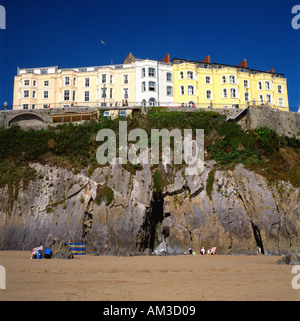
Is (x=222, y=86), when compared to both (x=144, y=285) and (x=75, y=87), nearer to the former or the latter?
(x=75, y=87)

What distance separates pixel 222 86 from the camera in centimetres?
5272

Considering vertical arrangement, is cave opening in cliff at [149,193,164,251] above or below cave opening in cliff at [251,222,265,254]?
above

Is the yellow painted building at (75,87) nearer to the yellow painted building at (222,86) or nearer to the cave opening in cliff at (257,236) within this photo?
the yellow painted building at (222,86)

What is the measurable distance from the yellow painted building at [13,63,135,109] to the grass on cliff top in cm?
1199

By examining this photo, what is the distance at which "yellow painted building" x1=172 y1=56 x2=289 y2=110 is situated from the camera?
51.4m

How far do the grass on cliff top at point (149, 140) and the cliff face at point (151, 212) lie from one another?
166 cm

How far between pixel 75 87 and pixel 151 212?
2950 cm

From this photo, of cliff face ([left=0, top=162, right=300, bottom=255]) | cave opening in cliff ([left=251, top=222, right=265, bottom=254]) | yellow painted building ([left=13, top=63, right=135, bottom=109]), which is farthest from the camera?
yellow painted building ([left=13, top=63, right=135, bottom=109])

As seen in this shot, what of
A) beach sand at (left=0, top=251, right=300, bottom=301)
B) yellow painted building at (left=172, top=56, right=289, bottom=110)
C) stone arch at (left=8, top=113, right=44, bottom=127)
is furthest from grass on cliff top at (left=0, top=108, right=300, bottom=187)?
beach sand at (left=0, top=251, right=300, bottom=301)

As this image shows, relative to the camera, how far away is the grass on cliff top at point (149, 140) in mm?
33906

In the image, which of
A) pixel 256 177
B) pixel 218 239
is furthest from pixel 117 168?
pixel 256 177

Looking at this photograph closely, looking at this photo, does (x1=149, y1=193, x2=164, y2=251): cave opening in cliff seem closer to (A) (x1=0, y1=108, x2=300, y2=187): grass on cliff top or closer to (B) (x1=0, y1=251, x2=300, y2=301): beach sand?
(A) (x1=0, y1=108, x2=300, y2=187): grass on cliff top

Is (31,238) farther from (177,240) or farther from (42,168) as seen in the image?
(177,240)

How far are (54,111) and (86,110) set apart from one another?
13.9 feet
